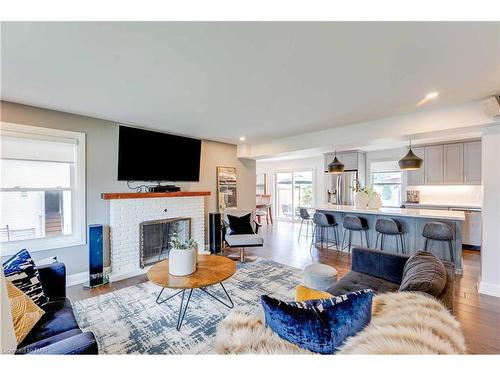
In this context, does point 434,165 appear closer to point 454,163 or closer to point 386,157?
point 454,163

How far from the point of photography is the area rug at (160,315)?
190cm

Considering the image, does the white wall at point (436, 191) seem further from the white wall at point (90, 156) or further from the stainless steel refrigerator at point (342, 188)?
the white wall at point (90, 156)

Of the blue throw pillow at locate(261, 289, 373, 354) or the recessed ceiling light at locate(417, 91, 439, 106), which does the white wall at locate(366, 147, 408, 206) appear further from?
the blue throw pillow at locate(261, 289, 373, 354)

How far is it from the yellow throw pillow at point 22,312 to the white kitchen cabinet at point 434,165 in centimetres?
693

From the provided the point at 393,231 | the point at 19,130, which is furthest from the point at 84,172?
the point at 393,231

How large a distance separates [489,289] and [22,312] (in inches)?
180

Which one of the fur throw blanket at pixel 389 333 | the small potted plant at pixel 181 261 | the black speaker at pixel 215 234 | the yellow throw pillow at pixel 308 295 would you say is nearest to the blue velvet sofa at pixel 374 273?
the yellow throw pillow at pixel 308 295

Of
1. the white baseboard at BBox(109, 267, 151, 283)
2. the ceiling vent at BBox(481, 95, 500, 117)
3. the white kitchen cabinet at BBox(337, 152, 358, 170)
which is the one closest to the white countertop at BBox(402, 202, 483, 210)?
the white kitchen cabinet at BBox(337, 152, 358, 170)

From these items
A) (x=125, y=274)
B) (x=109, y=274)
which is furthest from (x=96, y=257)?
(x=125, y=274)

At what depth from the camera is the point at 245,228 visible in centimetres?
454

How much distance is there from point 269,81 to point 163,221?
9.56ft

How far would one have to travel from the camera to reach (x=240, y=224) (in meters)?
4.53

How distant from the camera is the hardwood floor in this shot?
202cm
